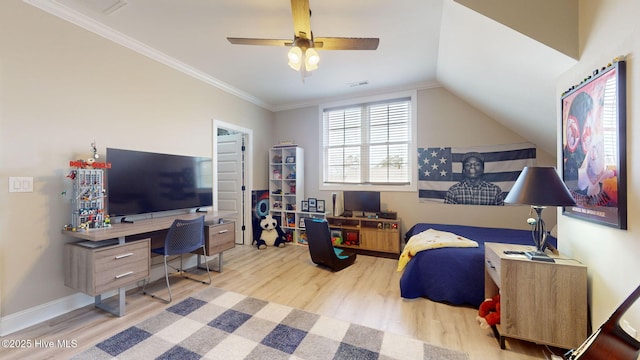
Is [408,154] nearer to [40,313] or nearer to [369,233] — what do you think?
[369,233]

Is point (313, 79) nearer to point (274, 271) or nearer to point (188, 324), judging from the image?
point (274, 271)

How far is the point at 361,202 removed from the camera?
4109 mm

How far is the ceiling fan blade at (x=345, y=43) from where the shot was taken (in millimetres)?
1907

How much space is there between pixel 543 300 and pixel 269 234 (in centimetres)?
372

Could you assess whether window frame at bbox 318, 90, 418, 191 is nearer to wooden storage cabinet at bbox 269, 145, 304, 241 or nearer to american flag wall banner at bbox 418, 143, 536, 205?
american flag wall banner at bbox 418, 143, 536, 205

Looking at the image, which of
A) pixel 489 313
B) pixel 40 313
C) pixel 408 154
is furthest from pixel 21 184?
pixel 408 154

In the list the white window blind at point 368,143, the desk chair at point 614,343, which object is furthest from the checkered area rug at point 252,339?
the white window blind at point 368,143

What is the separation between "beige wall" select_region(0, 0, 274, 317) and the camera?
1875 millimetres

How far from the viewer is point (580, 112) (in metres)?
1.56

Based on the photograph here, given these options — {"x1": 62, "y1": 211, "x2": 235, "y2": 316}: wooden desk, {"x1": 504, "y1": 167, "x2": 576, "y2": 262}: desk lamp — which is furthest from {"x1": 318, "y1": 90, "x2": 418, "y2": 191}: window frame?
{"x1": 62, "y1": 211, "x2": 235, "y2": 316}: wooden desk

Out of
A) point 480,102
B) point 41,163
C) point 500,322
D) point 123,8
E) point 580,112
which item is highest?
point 123,8

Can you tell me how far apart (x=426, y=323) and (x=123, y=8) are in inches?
152

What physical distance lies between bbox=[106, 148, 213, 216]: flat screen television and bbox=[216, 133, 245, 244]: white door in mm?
981

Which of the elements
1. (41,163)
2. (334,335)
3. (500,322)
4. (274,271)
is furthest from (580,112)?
(41,163)
